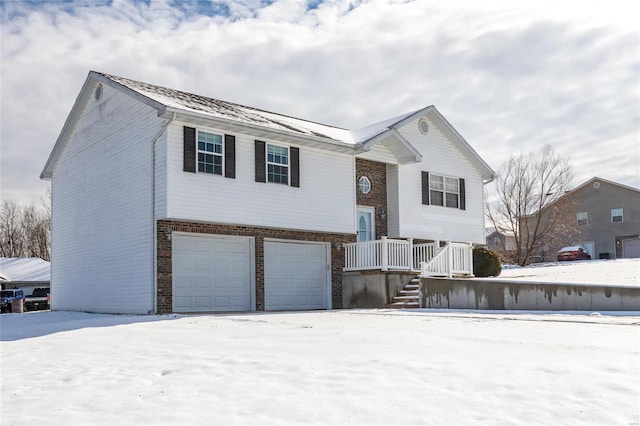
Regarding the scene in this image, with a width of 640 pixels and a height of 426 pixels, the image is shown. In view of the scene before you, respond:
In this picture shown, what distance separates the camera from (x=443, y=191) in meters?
24.7

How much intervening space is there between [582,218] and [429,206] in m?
32.0

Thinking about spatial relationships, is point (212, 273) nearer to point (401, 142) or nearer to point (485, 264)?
point (401, 142)

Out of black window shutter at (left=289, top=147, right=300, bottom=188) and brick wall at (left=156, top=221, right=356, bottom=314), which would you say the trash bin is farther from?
black window shutter at (left=289, top=147, right=300, bottom=188)

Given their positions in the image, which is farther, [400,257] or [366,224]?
[366,224]

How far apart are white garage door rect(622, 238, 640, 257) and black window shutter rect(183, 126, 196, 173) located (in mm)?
40158

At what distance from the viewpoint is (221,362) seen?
22.7ft

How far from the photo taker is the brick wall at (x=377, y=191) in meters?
22.5

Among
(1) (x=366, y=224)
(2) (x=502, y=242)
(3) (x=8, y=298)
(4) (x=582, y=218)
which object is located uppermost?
(4) (x=582, y=218)

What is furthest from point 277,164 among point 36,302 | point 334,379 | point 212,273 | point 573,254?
point 573,254

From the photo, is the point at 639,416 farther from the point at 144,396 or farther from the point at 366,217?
the point at 366,217

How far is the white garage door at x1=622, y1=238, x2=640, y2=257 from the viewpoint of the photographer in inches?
1861

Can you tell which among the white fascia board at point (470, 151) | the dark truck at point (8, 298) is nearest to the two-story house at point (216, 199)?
the white fascia board at point (470, 151)

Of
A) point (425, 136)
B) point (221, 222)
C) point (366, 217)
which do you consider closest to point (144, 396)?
point (221, 222)

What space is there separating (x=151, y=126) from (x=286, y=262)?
19.2 feet
